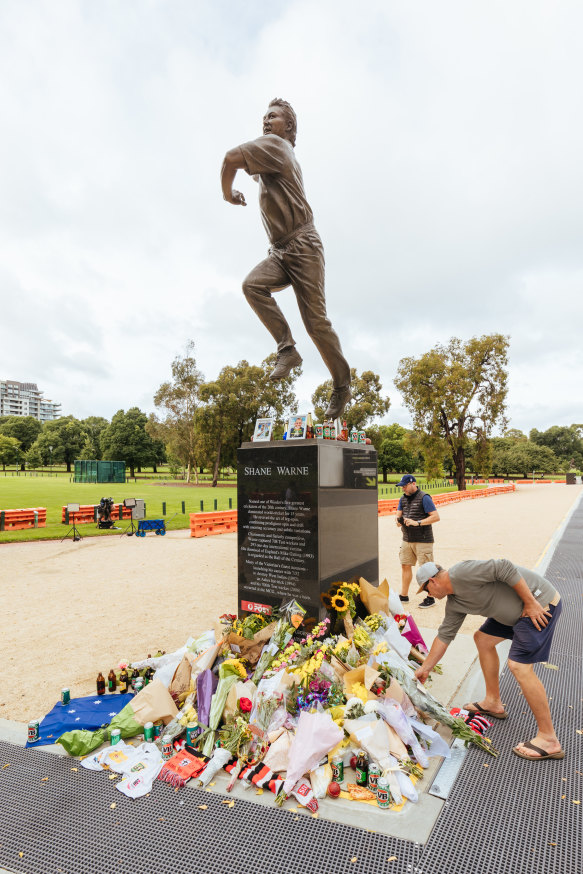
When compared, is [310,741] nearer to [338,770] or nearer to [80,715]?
[338,770]

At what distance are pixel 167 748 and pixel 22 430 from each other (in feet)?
335

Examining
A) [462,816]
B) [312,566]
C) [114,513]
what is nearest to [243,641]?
[312,566]

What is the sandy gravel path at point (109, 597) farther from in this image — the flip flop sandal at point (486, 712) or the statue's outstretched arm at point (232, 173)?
the statue's outstretched arm at point (232, 173)

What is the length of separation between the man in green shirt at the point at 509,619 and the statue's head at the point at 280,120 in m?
4.21

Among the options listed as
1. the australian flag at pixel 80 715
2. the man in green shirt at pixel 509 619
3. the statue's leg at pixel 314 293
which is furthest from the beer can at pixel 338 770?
the statue's leg at pixel 314 293

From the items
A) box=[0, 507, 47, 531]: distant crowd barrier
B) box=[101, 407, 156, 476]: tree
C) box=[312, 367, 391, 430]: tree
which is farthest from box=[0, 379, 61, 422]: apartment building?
box=[0, 507, 47, 531]: distant crowd barrier

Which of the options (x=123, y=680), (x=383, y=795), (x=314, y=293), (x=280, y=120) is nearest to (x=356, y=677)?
(x=383, y=795)

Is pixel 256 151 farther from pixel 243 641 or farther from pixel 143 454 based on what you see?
pixel 143 454

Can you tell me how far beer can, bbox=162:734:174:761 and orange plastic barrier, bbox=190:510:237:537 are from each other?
1038 centimetres

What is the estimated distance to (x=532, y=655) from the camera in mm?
3049

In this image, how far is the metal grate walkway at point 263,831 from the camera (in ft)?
7.11

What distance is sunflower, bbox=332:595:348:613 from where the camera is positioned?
12.6 feet

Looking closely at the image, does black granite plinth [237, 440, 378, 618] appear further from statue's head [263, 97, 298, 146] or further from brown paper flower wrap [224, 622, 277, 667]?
statue's head [263, 97, 298, 146]

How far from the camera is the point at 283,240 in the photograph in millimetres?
4602
